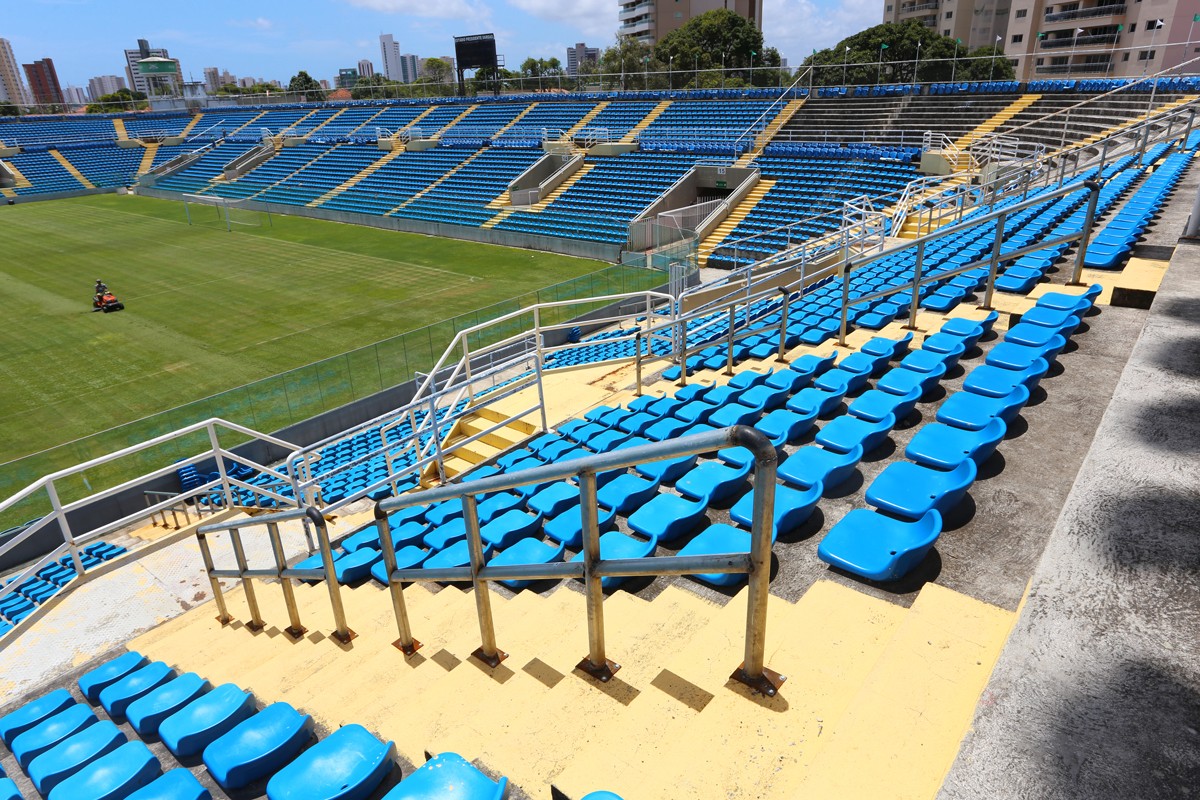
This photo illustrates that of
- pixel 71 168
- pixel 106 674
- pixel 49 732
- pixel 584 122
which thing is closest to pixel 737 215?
pixel 584 122

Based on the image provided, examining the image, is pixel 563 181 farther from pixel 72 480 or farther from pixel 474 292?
pixel 72 480

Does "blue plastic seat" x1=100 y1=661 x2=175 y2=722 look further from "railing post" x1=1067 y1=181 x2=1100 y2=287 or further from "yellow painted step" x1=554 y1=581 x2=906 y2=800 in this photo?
"railing post" x1=1067 y1=181 x2=1100 y2=287

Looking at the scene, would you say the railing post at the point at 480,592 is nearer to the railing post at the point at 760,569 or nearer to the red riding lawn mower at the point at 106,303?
the railing post at the point at 760,569

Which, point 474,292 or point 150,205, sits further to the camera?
point 150,205

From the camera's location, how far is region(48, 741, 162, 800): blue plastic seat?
3.70m

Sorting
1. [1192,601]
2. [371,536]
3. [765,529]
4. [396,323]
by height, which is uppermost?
[765,529]

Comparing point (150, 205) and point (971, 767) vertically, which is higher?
point (971, 767)

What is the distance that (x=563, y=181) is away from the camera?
4166 centimetres

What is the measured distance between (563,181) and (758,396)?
36430mm

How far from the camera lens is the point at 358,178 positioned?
49.8m

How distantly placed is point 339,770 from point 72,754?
230cm

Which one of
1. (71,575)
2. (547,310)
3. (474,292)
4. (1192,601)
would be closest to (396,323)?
(474,292)

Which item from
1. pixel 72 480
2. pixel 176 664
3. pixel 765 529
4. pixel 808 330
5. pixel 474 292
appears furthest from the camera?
pixel 474 292

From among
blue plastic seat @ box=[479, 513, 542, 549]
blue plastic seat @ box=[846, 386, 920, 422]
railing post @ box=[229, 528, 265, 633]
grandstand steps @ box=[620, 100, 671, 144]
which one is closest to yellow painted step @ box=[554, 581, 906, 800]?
blue plastic seat @ box=[846, 386, 920, 422]
